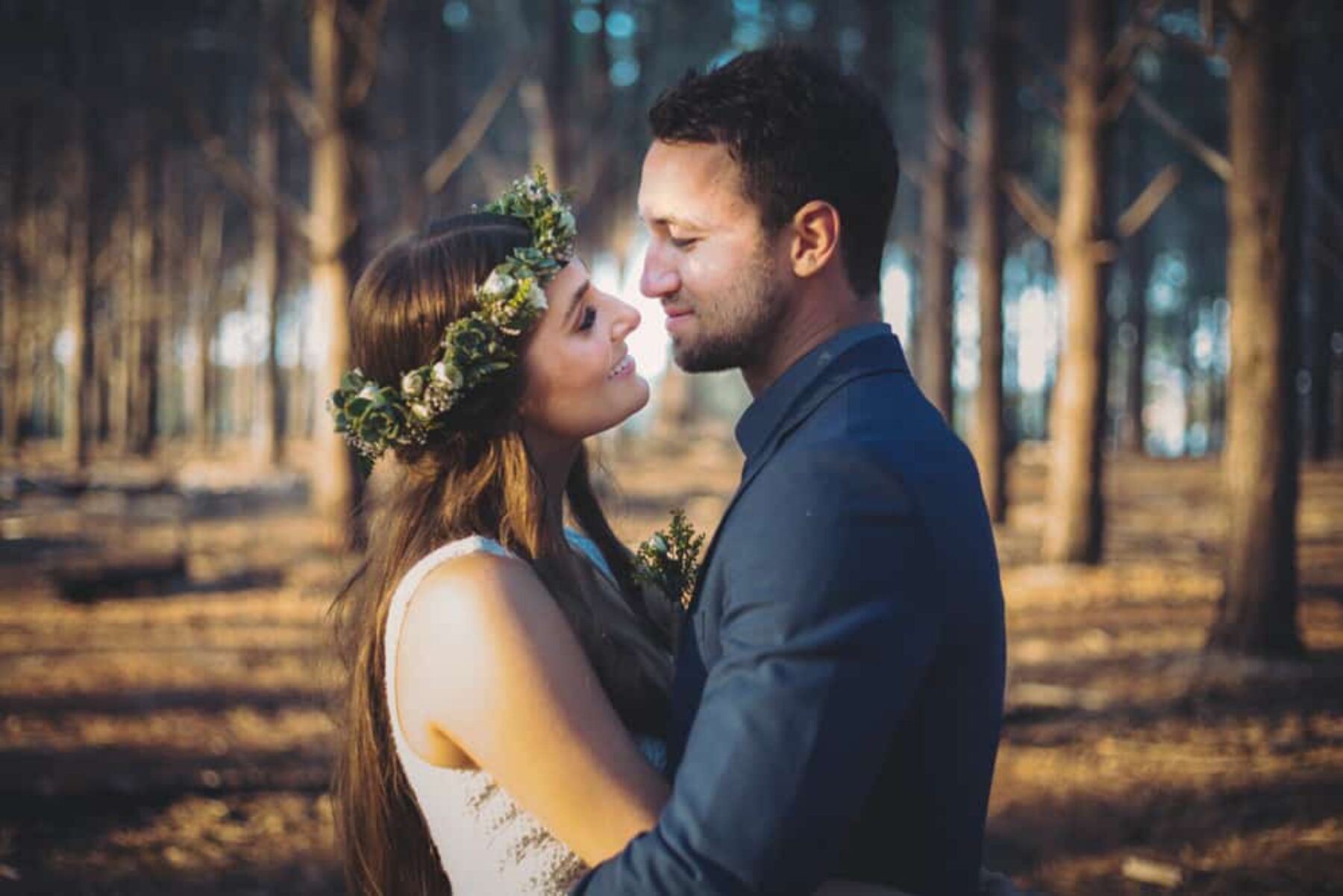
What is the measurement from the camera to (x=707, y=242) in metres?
2.66

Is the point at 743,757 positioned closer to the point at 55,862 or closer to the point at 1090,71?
the point at 55,862

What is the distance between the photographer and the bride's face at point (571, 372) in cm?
309

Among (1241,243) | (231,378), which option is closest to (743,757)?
(1241,243)

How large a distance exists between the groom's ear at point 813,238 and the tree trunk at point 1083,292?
442 inches

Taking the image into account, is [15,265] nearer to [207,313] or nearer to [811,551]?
[207,313]

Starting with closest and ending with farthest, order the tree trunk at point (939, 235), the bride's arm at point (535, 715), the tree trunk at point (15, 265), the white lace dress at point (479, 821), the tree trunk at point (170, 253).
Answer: the bride's arm at point (535, 715), the white lace dress at point (479, 821), the tree trunk at point (939, 235), the tree trunk at point (15, 265), the tree trunk at point (170, 253)

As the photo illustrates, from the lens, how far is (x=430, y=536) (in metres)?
2.76

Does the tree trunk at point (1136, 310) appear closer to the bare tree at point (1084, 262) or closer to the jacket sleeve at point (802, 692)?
the bare tree at point (1084, 262)

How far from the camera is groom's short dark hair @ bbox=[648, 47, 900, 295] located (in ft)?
8.50

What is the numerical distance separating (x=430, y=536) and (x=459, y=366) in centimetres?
40

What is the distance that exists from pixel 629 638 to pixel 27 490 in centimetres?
2266

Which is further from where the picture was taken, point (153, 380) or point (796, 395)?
point (153, 380)

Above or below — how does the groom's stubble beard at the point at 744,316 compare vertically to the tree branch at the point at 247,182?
below

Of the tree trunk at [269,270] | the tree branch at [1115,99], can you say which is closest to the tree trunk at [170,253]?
the tree trunk at [269,270]
